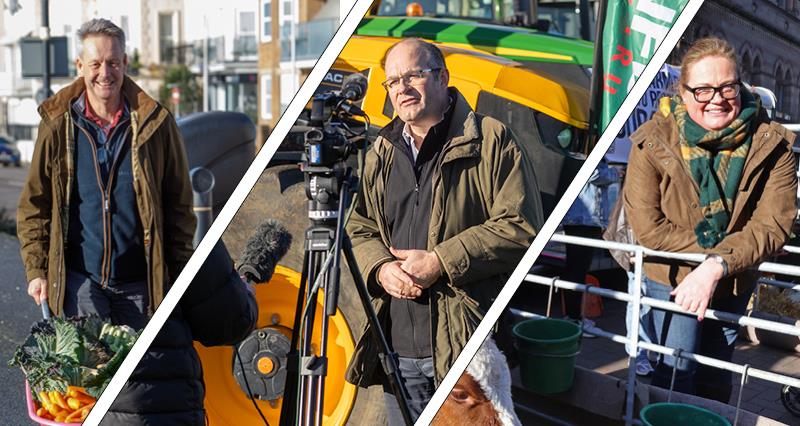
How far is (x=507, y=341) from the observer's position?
4.11 feet

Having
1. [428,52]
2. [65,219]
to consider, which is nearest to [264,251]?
[428,52]

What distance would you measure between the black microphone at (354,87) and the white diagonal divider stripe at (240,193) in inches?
2.6

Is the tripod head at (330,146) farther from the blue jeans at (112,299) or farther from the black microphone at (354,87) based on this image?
the blue jeans at (112,299)

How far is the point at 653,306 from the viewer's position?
125 cm

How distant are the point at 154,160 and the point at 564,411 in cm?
156

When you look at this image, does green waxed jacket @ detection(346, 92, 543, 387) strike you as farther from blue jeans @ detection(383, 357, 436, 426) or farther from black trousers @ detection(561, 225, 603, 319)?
black trousers @ detection(561, 225, 603, 319)

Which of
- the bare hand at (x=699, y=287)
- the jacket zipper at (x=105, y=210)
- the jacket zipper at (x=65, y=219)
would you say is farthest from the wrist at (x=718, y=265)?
the jacket zipper at (x=65, y=219)

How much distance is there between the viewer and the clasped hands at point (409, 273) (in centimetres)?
109

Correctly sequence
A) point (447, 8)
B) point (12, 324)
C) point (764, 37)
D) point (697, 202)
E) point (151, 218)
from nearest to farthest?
point (697, 202) < point (764, 37) < point (447, 8) < point (151, 218) < point (12, 324)

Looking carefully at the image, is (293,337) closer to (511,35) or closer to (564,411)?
(564,411)

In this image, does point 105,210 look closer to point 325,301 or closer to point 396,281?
point 325,301

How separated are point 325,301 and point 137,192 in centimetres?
140

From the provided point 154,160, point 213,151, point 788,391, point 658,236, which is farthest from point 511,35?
point 154,160

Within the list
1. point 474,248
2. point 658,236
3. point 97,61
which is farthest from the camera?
point 97,61
